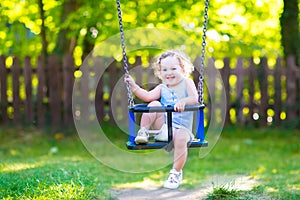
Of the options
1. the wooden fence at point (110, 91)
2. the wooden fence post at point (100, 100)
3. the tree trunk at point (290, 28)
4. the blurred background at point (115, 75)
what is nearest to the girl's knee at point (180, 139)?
the blurred background at point (115, 75)

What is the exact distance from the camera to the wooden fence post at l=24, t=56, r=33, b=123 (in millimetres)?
9852

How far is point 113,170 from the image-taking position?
23.4 feet

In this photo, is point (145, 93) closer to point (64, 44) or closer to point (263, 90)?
point (263, 90)

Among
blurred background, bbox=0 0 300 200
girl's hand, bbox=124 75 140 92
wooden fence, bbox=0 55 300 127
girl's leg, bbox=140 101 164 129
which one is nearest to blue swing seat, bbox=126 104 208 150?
girl's leg, bbox=140 101 164 129

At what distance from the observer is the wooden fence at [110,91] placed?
964 cm

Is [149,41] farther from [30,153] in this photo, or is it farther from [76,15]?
[30,153]

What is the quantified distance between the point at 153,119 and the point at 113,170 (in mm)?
2302

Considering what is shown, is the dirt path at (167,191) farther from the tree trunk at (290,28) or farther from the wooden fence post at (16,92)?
the wooden fence post at (16,92)

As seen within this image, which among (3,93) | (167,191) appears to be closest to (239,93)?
(3,93)

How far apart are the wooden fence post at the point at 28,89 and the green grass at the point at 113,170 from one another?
298mm

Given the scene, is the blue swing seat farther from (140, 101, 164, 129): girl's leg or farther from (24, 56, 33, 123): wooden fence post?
(24, 56, 33, 123): wooden fence post

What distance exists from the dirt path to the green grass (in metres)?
0.13

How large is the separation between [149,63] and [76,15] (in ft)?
5.26

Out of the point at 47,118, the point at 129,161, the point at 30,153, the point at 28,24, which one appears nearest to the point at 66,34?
the point at 28,24
